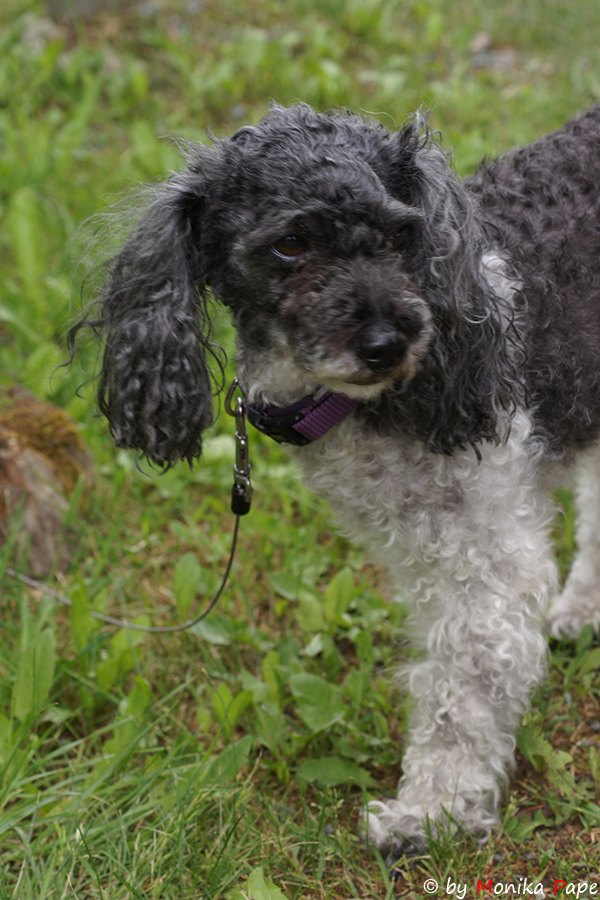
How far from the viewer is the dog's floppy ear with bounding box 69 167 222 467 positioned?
208cm

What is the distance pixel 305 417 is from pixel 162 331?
17.3 inches

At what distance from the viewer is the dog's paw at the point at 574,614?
309 centimetres

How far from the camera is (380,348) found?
178cm

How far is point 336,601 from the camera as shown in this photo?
3051 millimetres

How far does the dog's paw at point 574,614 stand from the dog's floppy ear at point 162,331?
1.70m

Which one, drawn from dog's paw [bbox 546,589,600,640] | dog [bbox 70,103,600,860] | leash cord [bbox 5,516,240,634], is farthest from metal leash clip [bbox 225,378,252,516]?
dog's paw [bbox 546,589,600,640]

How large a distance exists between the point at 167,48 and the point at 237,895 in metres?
6.38

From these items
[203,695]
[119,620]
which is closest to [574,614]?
[203,695]

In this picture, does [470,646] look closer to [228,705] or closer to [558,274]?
[228,705]

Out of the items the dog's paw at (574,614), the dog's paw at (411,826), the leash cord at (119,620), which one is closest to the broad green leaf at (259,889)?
the dog's paw at (411,826)

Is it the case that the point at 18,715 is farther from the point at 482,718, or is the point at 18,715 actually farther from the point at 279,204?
the point at 279,204

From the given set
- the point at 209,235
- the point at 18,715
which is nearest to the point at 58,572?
the point at 18,715

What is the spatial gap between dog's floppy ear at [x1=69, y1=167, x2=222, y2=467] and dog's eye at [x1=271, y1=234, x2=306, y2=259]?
31cm

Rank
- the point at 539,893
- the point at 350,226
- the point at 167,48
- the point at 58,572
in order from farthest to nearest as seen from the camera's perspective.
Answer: the point at 167,48
the point at 58,572
the point at 539,893
the point at 350,226
